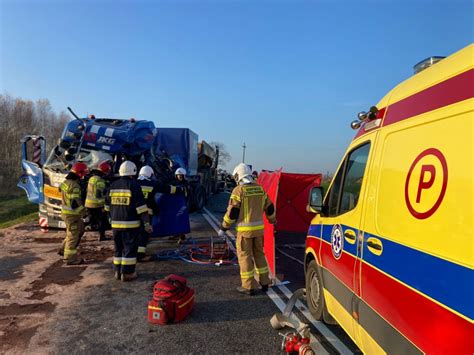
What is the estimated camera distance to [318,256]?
12.6 feet

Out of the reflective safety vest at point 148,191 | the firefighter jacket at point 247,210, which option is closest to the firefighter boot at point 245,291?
the firefighter jacket at point 247,210

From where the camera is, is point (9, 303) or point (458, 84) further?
point (9, 303)

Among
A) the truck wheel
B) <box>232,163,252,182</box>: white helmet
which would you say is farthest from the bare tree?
<box>232,163,252,182</box>: white helmet

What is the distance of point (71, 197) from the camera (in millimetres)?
6570

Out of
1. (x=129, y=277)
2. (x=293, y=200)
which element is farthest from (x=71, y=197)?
(x=293, y=200)

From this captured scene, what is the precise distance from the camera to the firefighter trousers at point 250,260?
16.7 ft

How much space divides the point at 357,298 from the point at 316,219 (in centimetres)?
141

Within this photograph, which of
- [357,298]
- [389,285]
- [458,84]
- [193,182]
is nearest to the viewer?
[458,84]

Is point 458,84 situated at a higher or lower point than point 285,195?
higher

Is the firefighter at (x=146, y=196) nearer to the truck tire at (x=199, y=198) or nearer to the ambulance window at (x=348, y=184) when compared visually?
the ambulance window at (x=348, y=184)

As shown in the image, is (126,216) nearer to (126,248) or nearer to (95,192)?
(126,248)

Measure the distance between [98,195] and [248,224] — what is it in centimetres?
404

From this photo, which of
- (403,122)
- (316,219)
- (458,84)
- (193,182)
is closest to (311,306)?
(316,219)

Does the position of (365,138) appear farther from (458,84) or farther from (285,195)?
(285,195)
